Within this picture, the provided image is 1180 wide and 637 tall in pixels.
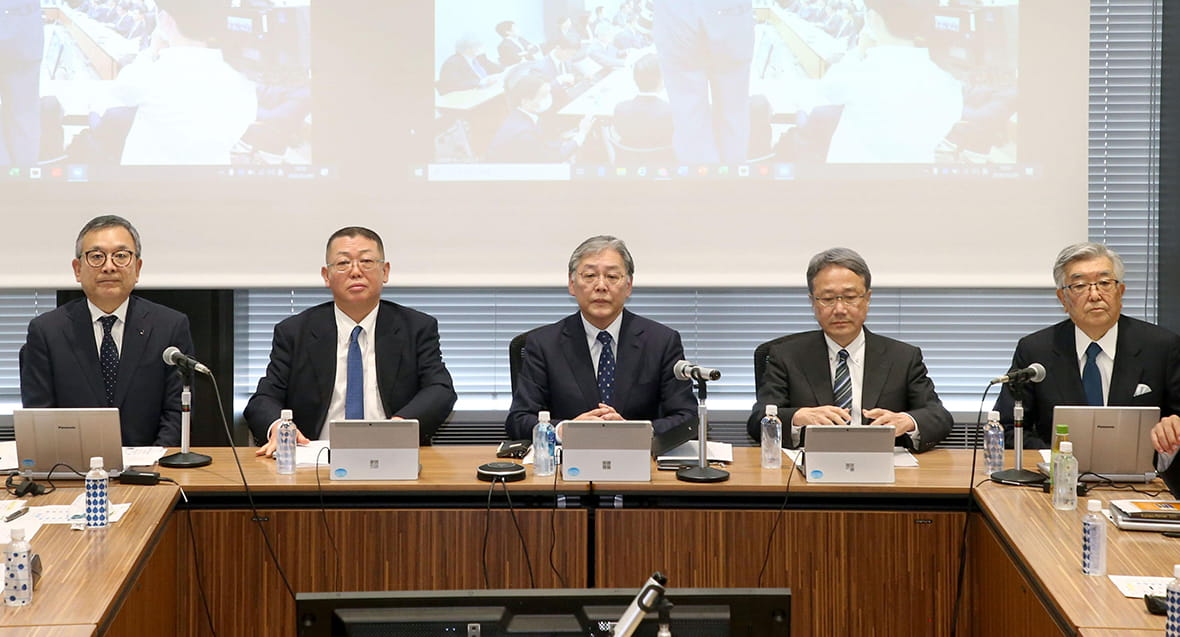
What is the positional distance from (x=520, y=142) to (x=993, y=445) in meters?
2.37

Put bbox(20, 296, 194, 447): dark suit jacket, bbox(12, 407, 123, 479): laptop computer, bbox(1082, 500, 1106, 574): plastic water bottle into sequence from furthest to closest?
bbox(20, 296, 194, 447): dark suit jacket, bbox(12, 407, 123, 479): laptop computer, bbox(1082, 500, 1106, 574): plastic water bottle

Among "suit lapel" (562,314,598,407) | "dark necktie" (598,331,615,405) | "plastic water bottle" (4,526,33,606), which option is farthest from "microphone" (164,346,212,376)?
"dark necktie" (598,331,615,405)

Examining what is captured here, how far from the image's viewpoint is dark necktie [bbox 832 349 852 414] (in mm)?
3850

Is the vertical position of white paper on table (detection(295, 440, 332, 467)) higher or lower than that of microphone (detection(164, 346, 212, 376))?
lower

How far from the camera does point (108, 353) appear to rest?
397 centimetres

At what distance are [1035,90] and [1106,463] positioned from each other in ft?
6.67

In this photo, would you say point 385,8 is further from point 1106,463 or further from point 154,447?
point 1106,463

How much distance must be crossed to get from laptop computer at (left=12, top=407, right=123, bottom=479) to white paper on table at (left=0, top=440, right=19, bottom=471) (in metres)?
0.18

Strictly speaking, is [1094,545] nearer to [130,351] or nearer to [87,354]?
[130,351]

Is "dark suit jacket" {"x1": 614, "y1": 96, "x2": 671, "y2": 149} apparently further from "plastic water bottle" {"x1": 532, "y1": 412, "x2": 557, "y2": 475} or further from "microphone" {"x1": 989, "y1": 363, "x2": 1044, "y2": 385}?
"microphone" {"x1": 989, "y1": 363, "x2": 1044, "y2": 385}

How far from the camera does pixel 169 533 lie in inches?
119

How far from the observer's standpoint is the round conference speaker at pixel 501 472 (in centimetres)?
320

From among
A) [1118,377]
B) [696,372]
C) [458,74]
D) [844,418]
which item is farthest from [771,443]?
[458,74]

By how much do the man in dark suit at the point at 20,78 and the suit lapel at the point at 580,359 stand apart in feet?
8.32
